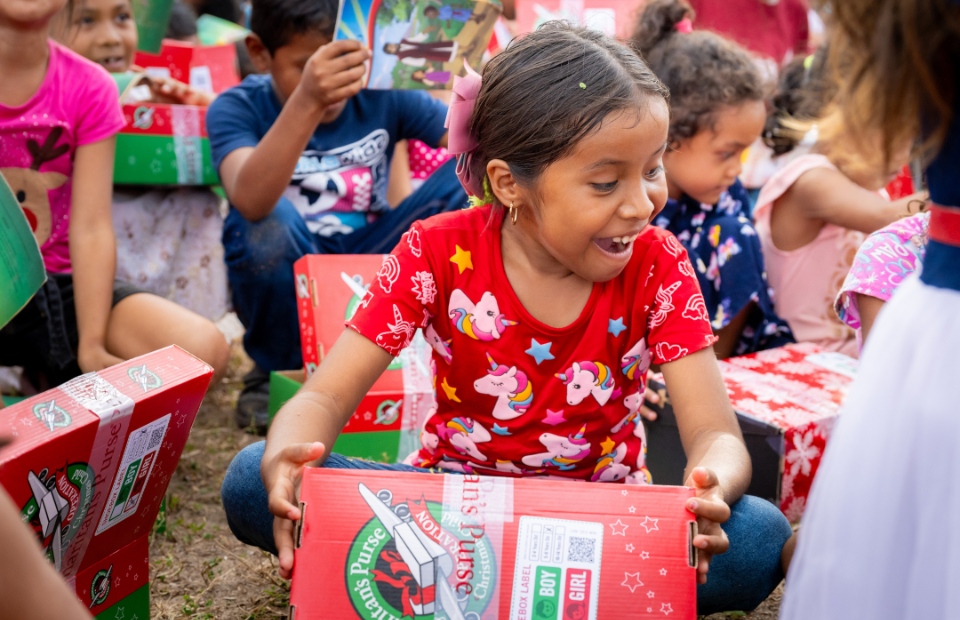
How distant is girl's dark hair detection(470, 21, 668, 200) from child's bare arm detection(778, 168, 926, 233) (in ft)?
3.74

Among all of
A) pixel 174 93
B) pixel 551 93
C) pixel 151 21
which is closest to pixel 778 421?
pixel 551 93

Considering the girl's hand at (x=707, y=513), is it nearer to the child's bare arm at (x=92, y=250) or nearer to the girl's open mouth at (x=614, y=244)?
the girl's open mouth at (x=614, y=244)

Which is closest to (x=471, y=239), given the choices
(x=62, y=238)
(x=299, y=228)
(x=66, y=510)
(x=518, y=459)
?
(x=518, y=459)

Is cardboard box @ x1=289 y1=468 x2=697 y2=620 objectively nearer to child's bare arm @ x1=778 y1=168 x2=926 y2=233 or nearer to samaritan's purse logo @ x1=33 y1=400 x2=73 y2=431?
samaritan's purse logo @ x1=33 y1=400 x2=73 y2=431

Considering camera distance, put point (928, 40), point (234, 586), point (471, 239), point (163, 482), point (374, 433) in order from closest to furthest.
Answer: point (928, 40)
point (163, 482)
point (471, 239)
point (234, 586)
point (374, 433)

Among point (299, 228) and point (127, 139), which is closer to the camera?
point (299, 228)

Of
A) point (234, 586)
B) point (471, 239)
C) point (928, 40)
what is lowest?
point (234, 586)

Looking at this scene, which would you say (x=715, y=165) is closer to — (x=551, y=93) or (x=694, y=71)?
(x=694, y=71)

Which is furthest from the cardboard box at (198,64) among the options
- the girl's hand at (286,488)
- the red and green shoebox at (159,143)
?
the girl's hand at (286,488)

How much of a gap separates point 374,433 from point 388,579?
29.5 inches

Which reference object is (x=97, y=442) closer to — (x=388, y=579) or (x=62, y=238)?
(x=388, y=579)

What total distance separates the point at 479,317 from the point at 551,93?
1.16ft

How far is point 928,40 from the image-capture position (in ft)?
2.11

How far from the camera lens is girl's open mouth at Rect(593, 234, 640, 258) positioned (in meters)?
1.19
